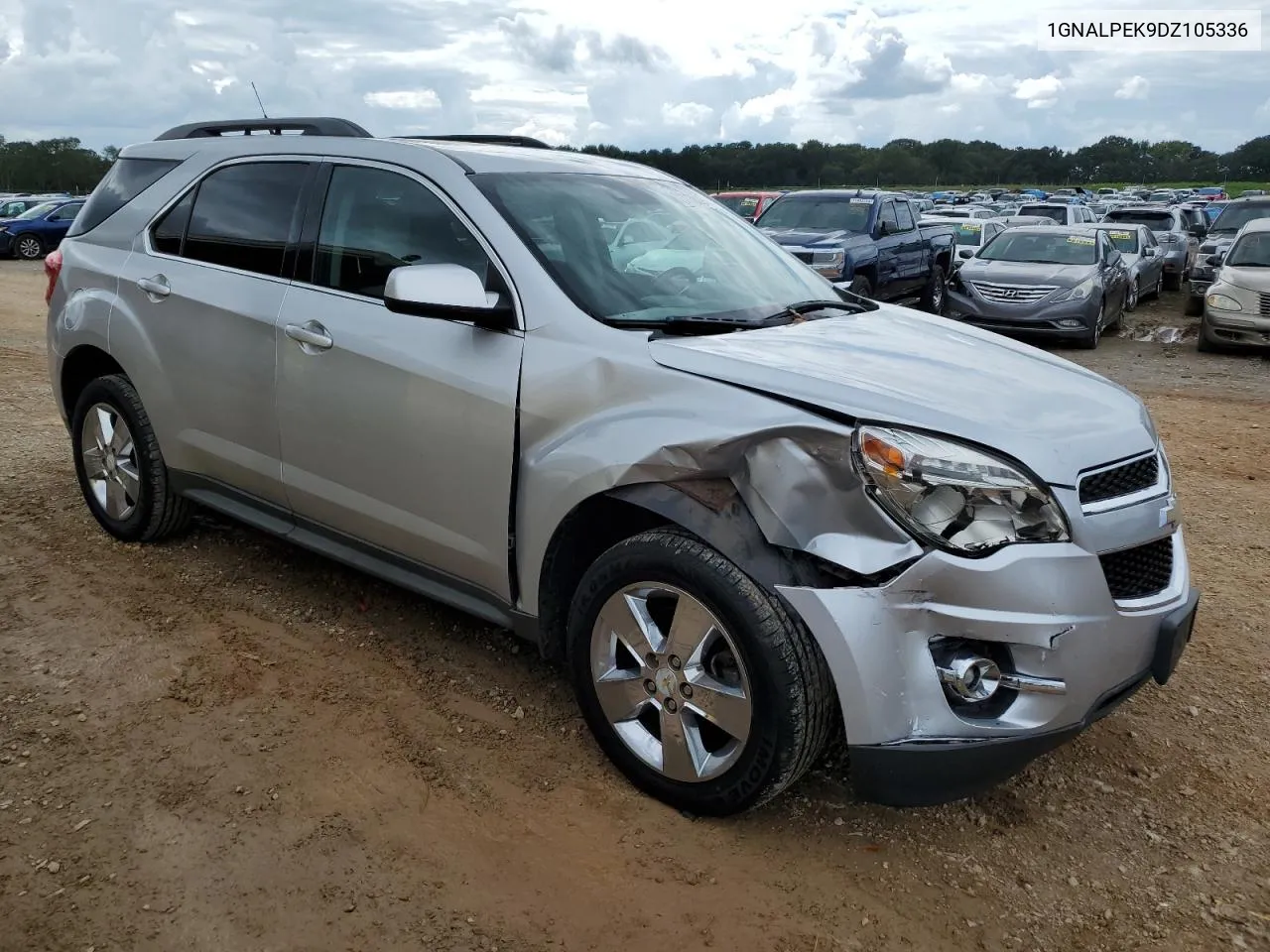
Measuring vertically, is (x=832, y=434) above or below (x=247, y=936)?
above

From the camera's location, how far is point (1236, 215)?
18.5 meters

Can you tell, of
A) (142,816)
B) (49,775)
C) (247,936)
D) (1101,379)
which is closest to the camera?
(247,936)

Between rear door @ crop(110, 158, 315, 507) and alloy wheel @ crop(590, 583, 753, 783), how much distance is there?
1.65 meters

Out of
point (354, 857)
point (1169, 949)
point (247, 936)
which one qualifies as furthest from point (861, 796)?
point (247, 936)

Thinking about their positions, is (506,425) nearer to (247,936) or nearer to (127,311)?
(247,936)

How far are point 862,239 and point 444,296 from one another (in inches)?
443

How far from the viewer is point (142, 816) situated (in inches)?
116

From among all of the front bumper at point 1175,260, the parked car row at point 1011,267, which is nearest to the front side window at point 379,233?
the parked car row at point 1011,267

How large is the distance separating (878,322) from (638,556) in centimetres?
135

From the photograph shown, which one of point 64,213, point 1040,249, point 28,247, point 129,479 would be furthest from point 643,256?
point 64,213

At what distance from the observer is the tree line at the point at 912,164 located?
62.0 meters

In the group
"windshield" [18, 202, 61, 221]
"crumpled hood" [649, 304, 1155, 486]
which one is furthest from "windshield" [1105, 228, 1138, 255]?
"windshield" [18, 202, 61, 221]

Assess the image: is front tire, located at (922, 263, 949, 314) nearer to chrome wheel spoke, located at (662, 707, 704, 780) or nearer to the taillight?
the taillight

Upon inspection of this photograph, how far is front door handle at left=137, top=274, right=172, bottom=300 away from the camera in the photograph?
431 cm
